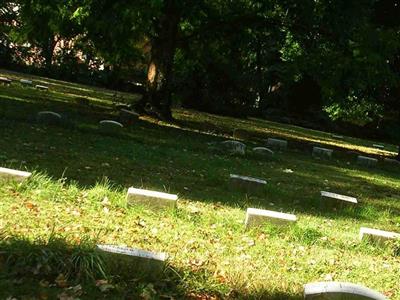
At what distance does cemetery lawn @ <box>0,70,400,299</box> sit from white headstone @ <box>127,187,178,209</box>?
0.11 metres

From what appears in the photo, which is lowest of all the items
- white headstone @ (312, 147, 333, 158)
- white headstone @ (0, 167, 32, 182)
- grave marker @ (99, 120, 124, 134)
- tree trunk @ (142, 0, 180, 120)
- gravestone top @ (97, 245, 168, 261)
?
white headstone @ (312, 147, 333, 158)

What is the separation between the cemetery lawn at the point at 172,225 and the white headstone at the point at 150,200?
108 millimetres

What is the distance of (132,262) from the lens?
466 centimetres

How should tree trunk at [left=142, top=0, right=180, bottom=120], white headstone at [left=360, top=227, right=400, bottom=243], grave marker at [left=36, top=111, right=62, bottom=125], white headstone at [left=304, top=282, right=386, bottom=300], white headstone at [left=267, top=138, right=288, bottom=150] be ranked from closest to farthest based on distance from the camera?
white headstone at [left=304, top=282, right=386, bottom=300]
white headstone at [left=360, top=227, right=400, bottom=243]
grave marker at [left=36, top=111, right=62, bottom=125]
white headstone at [left=267, top=138, right=288, bottom=150]
tree trunk at [left=142, top=0, right=180, bottom=120]

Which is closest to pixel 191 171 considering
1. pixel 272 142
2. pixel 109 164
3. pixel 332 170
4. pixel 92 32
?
pixel 109 164

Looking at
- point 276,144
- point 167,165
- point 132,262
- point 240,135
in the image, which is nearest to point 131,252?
point 132,262

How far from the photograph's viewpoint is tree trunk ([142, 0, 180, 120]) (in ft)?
57.6

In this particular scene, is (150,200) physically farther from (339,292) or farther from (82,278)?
(339,292)

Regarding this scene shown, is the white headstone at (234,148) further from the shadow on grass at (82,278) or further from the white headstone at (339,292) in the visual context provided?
the white headstone at (339,292)

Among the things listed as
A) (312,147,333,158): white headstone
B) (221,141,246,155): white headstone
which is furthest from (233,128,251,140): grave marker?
(221,141,246,155): white headstone

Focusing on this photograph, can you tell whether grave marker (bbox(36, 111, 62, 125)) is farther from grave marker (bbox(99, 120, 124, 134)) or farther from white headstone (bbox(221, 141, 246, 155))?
white headstone (bbox(221, 141, 246, 155))

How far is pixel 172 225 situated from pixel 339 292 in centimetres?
247

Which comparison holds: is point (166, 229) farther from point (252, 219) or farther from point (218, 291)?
point (218, 291)

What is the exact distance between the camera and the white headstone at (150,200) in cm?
684
